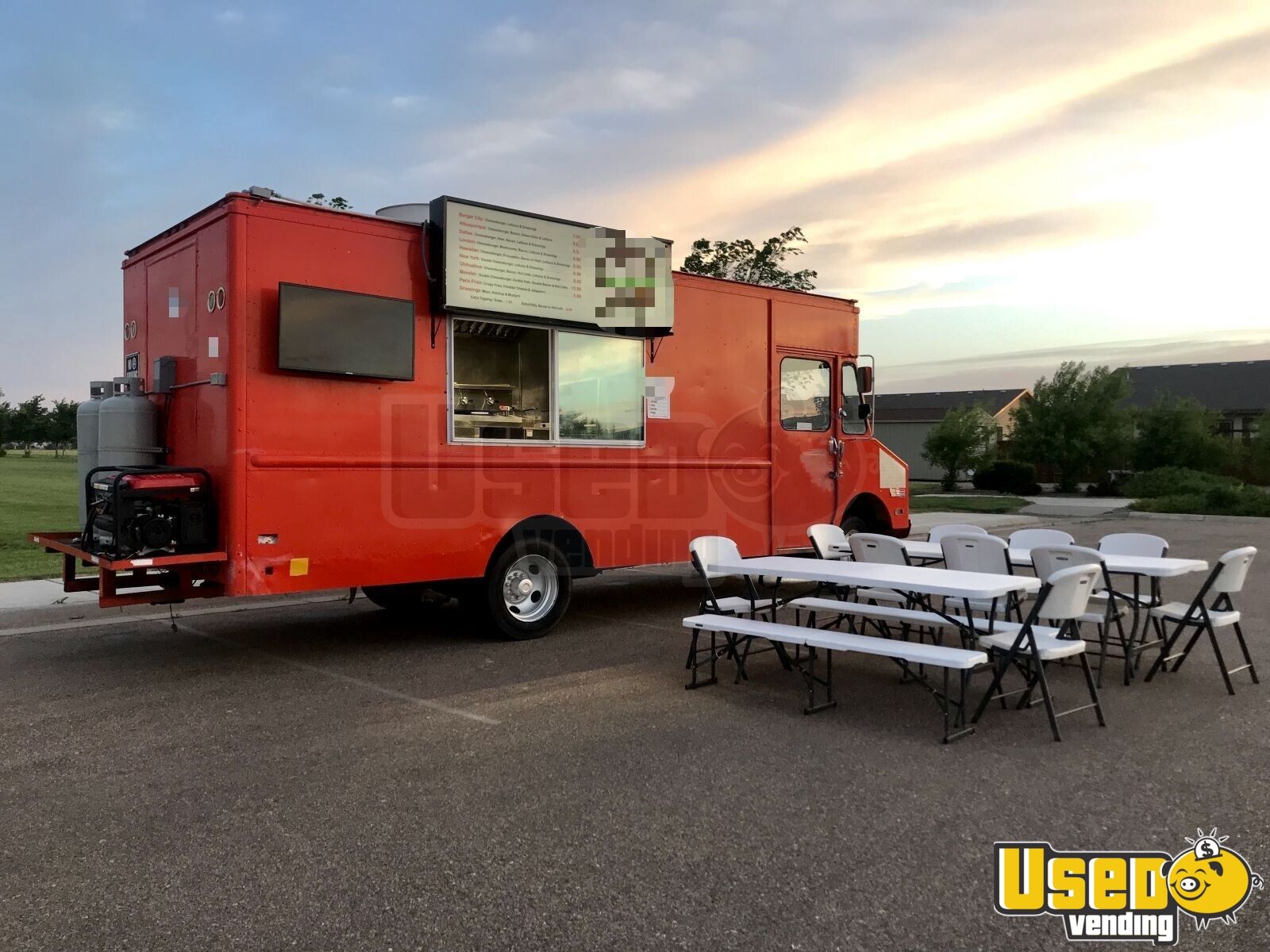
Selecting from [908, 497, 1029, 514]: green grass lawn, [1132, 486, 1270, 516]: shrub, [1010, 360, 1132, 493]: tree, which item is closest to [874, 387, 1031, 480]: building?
[1010, 360, 1132, 493]: tree

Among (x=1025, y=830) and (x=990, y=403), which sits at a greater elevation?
(x=990, y=403)

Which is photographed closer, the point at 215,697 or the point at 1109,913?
the point at 1109,913

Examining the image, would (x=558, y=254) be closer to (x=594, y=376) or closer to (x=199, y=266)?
(x=594, y=376)

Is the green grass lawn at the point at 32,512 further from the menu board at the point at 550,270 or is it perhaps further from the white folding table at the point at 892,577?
the white folding table at the point at 892,577

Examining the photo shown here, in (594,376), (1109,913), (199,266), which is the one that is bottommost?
(1109,913)

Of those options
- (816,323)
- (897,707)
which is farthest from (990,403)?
(897,707)

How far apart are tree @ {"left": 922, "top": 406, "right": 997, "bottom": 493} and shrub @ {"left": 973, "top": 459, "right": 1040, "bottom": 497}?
1178mm

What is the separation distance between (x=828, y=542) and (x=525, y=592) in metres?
2.64

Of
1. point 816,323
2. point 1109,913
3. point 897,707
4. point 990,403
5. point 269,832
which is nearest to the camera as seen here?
point 1109,913

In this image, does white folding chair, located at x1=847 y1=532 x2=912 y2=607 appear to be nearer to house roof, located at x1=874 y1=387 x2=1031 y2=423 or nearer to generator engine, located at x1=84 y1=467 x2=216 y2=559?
generator engine, located at x1=84 y1=467 x2=216 y2=559

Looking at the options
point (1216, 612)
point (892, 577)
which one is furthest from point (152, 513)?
point (1216, 612)

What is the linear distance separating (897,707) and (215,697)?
416cm

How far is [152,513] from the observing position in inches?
230

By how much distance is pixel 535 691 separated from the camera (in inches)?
231
